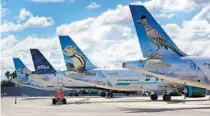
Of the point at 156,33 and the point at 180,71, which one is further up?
the point at 156,33

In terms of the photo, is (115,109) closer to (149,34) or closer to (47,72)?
(149,34)

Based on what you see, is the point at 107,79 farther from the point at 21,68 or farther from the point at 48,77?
the point at 21,68

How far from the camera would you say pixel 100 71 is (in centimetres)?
6316

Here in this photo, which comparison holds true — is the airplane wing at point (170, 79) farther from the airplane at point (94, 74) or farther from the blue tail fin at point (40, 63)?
the blue tail fin at point (40, 63)

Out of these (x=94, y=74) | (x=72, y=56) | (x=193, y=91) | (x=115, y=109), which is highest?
(x=72, y=56)

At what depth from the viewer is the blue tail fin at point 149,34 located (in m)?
31.3

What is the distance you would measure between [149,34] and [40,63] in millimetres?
45642

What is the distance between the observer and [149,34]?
3158cm

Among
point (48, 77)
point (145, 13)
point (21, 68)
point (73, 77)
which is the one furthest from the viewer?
point (21, 68)

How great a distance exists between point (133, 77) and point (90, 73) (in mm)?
6122

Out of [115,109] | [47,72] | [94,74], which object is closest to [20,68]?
[47,72]

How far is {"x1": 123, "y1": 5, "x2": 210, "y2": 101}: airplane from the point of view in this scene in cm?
3141

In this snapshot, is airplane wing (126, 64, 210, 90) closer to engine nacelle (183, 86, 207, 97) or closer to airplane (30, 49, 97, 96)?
engine nacelle (183, 86, 207, 97)

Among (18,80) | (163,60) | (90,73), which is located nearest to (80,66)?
(90,73)
